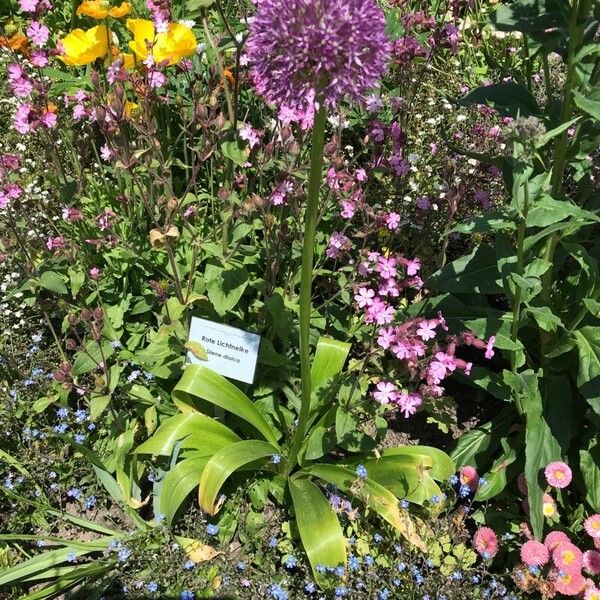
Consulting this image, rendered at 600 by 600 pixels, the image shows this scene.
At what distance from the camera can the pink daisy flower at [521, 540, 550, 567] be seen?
207 centimetres

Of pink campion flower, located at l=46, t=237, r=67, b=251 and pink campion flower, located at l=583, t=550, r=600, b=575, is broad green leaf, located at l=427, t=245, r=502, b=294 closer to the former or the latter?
pink campion flower, located at l=583, t=550, r=600, b=575

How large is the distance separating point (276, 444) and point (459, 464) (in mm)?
712

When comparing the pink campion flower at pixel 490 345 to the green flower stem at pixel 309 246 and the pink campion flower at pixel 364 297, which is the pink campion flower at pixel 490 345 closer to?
the pink campion flower at pixel 364 297

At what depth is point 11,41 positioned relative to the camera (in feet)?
7.73

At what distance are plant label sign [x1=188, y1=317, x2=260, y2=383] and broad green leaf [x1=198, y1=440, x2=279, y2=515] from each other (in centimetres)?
26

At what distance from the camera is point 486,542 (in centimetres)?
217

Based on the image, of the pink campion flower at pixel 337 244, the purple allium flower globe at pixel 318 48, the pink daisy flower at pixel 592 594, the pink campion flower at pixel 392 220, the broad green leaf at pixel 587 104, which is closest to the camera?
the purple allium flower globe at pixel 318 48

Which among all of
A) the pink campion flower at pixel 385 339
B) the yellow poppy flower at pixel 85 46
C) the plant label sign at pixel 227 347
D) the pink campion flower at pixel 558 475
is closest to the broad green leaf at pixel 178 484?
the plant label sign at pixel 227 347

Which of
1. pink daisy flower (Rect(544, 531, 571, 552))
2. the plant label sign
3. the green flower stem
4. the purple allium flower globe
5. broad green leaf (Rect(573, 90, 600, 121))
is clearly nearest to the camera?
the purple allium flower globe

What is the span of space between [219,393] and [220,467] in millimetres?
284

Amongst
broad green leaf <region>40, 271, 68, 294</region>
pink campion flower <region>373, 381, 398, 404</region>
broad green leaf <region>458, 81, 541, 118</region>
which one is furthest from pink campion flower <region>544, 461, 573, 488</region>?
broad green leaf <region>40, 271, 68, 294</region>

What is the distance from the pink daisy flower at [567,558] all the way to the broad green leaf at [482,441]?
0.43m

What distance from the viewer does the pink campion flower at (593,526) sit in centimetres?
212

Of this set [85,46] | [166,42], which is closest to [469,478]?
[166,42]
